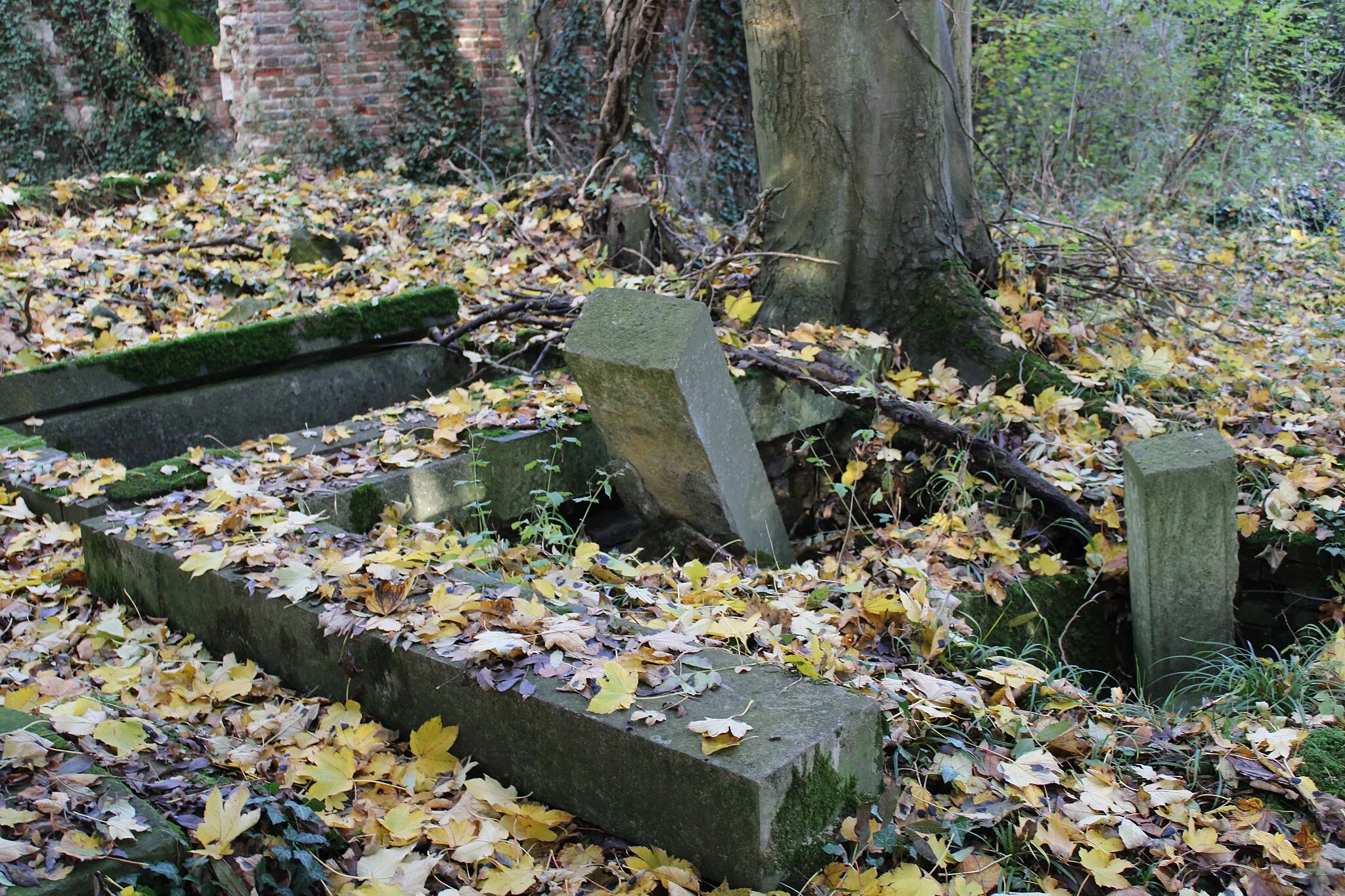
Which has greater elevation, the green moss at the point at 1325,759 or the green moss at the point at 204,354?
the green moss at the point at 204,354

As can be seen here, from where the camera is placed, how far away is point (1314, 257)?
10.0 meters

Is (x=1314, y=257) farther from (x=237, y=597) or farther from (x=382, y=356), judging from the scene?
(x=237, y=597)

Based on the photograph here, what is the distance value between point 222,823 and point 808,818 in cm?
120

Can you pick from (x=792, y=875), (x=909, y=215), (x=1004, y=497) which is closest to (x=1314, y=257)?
(x=909, y=215)

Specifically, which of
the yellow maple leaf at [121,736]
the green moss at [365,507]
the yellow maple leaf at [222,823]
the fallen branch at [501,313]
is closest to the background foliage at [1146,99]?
the fallen branch at [501,313]

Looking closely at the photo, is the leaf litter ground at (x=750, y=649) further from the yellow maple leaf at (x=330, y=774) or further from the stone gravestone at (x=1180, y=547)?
the stone gravestone at (x=1180, y=547)

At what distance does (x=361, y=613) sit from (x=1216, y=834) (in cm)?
223

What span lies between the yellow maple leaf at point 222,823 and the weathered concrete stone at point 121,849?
0.13 feet

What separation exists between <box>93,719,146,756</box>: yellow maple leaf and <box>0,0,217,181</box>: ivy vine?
10.7 meters

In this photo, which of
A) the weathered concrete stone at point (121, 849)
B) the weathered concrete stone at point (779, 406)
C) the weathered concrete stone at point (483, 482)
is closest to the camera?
the weathered concrete stone at point (121, 849)

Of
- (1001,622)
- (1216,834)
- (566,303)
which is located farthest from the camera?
(566,303)

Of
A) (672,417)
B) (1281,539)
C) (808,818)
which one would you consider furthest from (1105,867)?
(1281,539)

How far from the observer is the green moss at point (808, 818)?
2119 millimetres

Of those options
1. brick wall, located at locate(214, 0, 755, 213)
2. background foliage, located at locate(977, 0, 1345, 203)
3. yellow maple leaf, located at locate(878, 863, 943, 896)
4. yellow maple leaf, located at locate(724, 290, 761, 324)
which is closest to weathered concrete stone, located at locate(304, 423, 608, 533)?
yellow maple leaf, located at locate(724, 290, 761, 324)
